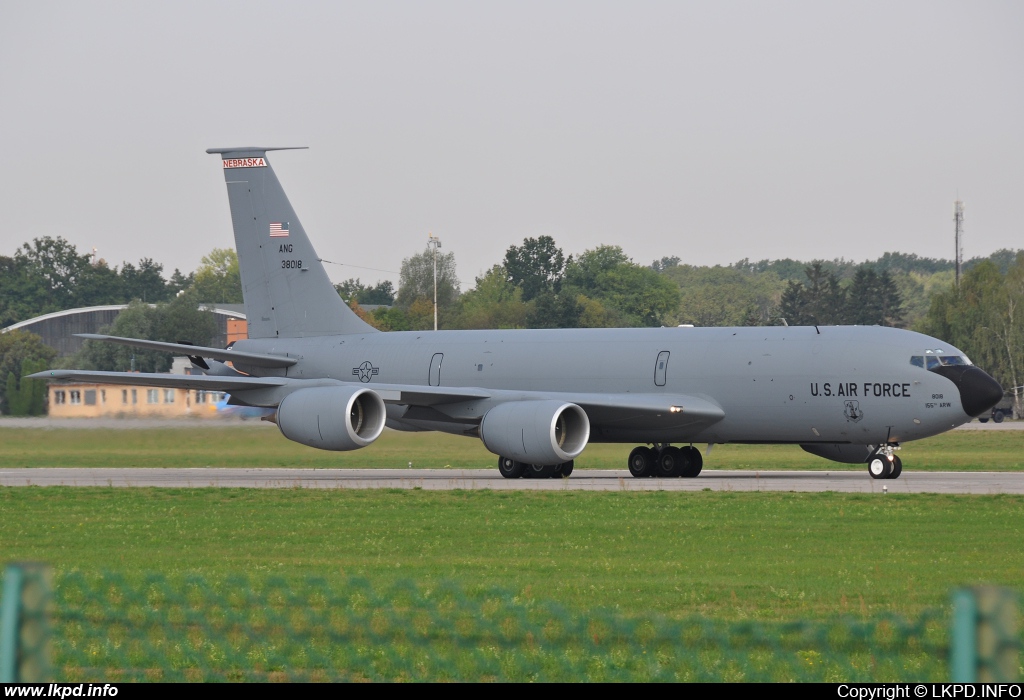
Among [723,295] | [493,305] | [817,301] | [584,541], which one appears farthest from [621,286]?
[584,541]

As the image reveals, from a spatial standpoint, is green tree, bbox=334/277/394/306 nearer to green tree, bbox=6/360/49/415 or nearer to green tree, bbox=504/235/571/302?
green tree, bbox=504/235/571/302

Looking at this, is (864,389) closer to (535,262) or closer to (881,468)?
(881,468)

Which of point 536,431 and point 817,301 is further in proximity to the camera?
point 817,301

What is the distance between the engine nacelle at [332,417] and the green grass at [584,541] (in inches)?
160

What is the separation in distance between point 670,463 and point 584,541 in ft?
50.2

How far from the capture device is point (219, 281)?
13675 centimetres

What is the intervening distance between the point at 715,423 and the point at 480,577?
57.6 ft

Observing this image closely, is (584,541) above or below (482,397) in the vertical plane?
below

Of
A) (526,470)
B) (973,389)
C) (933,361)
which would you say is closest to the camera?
(973,389)

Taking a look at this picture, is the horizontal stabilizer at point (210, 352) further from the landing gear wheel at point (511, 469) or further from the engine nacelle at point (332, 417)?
the landing gear wheel at point (511, 469)

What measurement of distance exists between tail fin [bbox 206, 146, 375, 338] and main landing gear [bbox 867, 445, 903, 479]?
587 inches

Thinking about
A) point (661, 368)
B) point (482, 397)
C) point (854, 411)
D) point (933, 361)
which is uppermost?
point (933, 361)

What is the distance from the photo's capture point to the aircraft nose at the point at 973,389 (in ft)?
95.3

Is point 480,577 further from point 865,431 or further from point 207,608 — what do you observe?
point 865,431
